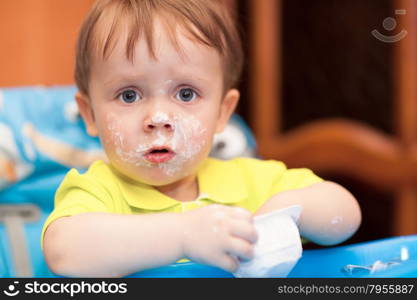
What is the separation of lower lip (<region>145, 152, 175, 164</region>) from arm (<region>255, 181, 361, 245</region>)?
11cm

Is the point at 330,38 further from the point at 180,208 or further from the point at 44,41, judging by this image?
the point at 180,208

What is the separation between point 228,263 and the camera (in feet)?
1.54

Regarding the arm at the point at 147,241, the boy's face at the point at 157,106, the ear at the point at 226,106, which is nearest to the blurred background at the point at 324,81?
the ear at the point at 226,106

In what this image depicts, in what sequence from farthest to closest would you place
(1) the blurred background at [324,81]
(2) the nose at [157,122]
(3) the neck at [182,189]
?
(1) the blurred background at [324,81] → (3) the neck at [182,189] → (2) the nose at [157,122]

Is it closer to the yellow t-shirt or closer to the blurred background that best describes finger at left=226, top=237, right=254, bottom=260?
the yellow t-shirt

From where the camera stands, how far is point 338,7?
1480 millimetres

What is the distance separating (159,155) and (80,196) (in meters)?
0.09

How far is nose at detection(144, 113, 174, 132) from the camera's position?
0.57m

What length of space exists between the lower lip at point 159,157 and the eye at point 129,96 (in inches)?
2.3

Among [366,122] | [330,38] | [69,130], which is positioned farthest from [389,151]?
[69,130]

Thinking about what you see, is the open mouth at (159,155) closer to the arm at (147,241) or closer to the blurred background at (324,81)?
the arm at (147,241)

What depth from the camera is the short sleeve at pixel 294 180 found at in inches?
27.3

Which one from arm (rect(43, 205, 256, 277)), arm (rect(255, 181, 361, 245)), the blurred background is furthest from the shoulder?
the blurred background

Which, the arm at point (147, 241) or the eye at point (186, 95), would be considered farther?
the eye at point (186, 95)
